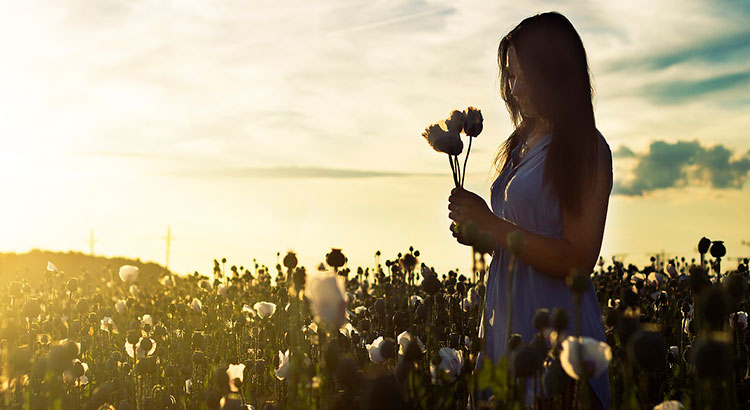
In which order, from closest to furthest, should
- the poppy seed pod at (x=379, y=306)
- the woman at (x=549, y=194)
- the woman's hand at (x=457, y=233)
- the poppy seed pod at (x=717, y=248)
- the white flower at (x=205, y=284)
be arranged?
the woman's hand at (x=457, y=233)
the woman at (x=549, y=194)
the poppy seed pod at (x=717, y=248)
the poppy seed pod at (x=379, y=306)
the white flower at (x=205, y=284)

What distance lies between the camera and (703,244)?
356cm

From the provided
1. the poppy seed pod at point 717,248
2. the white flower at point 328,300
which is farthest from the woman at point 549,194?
the white flower at point 328,300

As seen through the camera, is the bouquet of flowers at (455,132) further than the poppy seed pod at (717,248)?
No

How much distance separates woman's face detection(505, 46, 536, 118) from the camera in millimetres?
3438

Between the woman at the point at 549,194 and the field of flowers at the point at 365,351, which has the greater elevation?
the woman at the point at 549,194

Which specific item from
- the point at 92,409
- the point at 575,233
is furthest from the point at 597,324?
the point at 92,409

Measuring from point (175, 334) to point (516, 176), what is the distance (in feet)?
13.1

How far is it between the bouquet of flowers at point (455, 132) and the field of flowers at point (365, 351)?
51 centimetres

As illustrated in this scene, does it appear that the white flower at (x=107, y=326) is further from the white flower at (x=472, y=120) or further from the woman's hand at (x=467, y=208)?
the white flower at (x=472, y=120)

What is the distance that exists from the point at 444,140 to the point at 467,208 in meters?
0.30

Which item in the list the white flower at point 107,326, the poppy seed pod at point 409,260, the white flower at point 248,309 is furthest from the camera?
the white flower at point 107,326

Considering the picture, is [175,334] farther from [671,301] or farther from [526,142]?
[671,301]

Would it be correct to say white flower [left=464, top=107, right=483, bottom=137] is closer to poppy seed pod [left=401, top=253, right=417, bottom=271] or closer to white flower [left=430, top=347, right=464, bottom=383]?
white flower [left=430, top=347, right=464, bottom=383]

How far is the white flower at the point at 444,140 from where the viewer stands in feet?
9.57
